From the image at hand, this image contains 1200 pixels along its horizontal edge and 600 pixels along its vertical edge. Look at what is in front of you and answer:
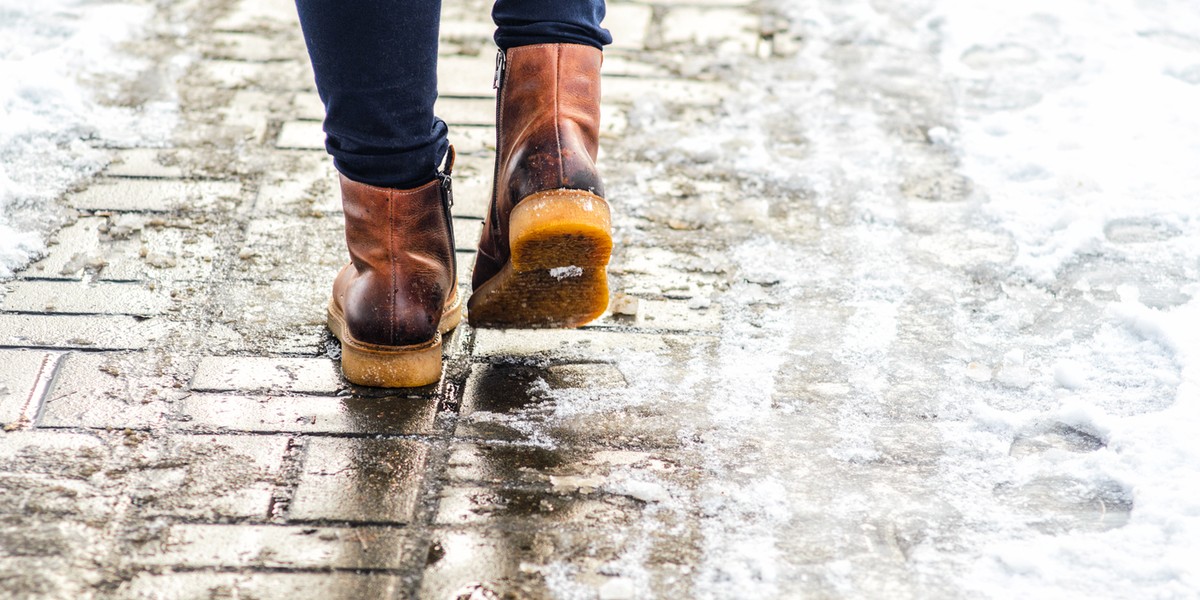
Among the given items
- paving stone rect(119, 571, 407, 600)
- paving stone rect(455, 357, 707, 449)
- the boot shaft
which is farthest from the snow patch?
paving stone rect(119, 571, 407, 600)

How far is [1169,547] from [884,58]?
2047mm

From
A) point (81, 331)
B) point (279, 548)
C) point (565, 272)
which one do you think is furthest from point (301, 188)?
point (279, 548)

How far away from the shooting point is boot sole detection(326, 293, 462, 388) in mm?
1907

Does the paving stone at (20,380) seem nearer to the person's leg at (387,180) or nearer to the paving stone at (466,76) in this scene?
the person's leg at (387,180)

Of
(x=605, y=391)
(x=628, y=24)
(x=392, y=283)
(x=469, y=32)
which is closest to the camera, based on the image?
(x=392, y=283)

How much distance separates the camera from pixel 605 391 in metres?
1.98

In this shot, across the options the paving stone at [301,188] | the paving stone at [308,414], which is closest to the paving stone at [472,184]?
the paving stone at [301,188]

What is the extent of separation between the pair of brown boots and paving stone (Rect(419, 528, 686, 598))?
40 cm

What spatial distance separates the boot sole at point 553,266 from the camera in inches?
70.4

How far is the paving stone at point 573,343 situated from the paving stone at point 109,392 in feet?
1.81

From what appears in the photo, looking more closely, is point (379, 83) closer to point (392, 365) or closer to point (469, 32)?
point (392, 365)

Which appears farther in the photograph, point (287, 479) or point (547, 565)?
point (287, 479)

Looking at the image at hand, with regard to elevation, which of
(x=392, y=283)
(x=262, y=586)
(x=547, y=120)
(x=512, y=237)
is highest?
(x=547, y=120)

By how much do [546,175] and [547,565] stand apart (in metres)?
0.63
